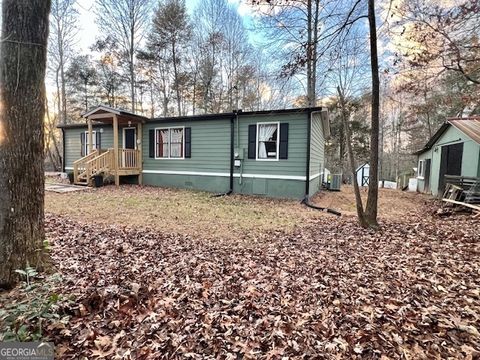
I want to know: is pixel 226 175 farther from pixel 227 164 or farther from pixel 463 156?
pixel 463 156

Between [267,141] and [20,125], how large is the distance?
8.44 m

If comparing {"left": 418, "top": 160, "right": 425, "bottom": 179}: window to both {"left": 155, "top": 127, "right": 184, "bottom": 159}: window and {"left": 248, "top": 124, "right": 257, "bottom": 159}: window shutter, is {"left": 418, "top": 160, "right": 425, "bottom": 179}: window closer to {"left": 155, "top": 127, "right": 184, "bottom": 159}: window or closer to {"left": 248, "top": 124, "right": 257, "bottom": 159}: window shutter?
{"left": 248, "top": 124, "right": 257, "bottom": 159}: window shutter

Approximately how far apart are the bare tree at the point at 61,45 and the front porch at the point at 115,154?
8.17 metres

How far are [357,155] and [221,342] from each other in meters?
22.9

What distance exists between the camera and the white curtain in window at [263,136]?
10219 millimetres

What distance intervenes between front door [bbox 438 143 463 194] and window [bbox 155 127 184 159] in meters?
11.4

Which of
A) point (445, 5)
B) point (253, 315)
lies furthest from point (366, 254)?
point (445, 5)

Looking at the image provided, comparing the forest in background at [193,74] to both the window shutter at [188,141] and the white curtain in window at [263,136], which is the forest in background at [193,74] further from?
the window shutter at [188,141]

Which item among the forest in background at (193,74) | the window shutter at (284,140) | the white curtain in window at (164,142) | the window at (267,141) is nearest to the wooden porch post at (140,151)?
the white curtain in window at (164,142)

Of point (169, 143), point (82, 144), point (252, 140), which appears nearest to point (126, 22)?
point (82, 144)

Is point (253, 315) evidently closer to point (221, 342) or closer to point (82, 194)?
point (221, 342)

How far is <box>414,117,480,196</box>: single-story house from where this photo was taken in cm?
945

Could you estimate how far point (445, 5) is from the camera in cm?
696

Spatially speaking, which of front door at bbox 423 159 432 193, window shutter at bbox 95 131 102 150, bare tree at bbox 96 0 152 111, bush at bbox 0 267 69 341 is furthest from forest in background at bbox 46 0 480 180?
bush at bbox 0 267 69 341
